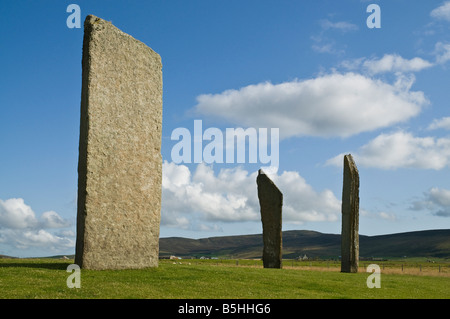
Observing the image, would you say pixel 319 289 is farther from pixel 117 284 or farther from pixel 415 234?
pixel 415 234

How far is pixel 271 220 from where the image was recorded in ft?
81.3

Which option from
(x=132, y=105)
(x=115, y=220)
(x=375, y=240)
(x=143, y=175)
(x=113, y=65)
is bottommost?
(x=375, y=240)

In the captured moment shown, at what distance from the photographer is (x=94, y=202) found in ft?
51.8

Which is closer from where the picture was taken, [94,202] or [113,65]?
[94,202]

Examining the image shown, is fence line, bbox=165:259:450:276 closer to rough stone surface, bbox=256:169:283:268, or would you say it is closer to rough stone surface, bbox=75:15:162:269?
rough stone surface, bbox=256:169:283:268

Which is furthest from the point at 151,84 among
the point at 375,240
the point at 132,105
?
the point at 375,240

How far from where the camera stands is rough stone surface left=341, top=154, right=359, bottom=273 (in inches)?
965

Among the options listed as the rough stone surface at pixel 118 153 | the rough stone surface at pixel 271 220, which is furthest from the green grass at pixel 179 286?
the rough stone surface at pixel 271 220

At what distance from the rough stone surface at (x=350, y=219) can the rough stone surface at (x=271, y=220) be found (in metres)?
3.44

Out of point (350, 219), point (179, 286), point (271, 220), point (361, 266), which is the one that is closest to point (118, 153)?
point (179, 286)

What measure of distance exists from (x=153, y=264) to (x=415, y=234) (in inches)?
7650

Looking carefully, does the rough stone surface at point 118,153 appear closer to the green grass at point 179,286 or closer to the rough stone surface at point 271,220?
the green grass at point 179,286

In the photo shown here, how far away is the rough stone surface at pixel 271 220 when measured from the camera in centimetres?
2469

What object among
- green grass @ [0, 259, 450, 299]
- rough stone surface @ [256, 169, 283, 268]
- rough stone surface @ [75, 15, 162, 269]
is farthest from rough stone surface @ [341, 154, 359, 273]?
rough stone surface @ [75, 15, 162, 269]
